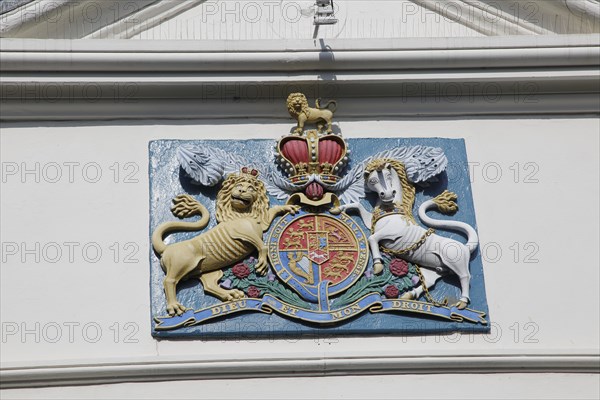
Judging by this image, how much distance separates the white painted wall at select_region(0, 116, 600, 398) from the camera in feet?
31.4

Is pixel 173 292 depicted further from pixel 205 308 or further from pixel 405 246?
pixel 405 246

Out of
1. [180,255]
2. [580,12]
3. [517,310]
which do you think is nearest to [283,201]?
[180,255]

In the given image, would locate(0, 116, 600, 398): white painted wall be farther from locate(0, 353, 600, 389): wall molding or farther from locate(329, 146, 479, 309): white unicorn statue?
locate(329, 146, 479, 309): white unicorn statue

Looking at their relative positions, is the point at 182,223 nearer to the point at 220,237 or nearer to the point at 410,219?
the point at 220,237

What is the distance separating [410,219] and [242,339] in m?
1.26

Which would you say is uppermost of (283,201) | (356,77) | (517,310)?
(356,77)

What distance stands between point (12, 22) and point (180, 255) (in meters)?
1.97

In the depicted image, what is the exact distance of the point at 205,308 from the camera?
9.70 metres

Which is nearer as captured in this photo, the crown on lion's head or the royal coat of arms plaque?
the royal coat of arms plaque

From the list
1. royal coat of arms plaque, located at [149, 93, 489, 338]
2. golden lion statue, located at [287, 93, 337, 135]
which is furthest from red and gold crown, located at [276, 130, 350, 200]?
golden lion statue, located at [287, 93, 337, 135]

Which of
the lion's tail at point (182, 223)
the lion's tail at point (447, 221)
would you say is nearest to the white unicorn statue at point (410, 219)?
the lion's tail at point (447, 221)

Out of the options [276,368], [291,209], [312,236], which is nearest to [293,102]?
[291,209]

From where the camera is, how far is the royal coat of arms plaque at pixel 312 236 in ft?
31.9

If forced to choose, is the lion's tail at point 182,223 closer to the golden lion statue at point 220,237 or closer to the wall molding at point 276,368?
the golden lion statue at point 220,237
